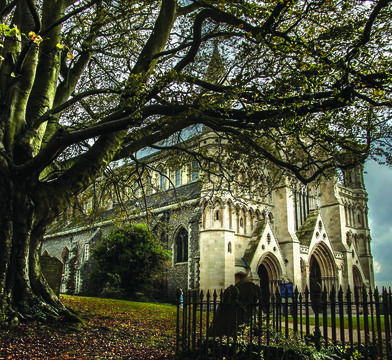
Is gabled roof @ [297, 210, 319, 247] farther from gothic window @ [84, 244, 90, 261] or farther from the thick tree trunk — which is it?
the thick tree trunk

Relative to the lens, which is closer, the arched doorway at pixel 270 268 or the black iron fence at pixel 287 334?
the black iron fence at pixel 287 334

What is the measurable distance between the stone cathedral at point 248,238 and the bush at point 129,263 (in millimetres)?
1646

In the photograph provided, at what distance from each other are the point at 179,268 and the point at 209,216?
481 cm

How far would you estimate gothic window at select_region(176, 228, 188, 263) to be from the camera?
92.3 ft

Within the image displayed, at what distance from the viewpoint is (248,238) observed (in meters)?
27.6

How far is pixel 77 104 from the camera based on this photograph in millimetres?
14336

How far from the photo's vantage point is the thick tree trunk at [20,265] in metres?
7.85

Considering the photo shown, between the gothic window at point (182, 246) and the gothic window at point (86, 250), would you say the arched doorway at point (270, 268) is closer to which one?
the gothic window at point (182, 246)

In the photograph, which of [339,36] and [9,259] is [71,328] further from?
[339,36]

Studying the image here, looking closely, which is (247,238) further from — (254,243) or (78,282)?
(78,282)

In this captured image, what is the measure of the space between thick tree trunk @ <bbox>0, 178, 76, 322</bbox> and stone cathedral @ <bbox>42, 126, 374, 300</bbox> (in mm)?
11971

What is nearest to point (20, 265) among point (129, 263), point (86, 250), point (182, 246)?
point (129, 263)

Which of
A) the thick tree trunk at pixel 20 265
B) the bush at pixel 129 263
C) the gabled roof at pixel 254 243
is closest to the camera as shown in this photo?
the thick tree trunk at pixel 20 265

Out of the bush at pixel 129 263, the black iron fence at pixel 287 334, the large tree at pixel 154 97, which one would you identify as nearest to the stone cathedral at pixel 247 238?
the bush at pixel 129 263
